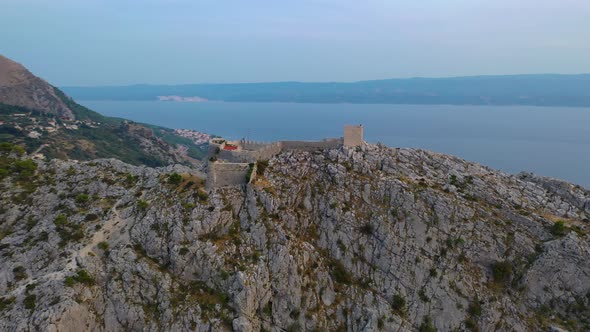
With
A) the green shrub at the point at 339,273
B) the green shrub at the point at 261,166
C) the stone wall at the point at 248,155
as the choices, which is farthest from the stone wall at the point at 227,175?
the green shrub at the point at 339,273

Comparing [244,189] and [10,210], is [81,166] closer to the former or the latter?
[10,210]

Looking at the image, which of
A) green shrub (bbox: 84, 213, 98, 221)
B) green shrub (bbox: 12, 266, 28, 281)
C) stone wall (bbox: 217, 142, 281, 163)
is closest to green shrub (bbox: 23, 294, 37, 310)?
green shrub (bbox: 12, 266, 28, 281)

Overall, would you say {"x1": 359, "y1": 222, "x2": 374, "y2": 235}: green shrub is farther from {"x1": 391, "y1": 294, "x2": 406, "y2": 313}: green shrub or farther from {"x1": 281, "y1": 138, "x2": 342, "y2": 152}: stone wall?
→ {"x1": 281, "y1": 138, "x2": 342, "y2": 152}: stone wall

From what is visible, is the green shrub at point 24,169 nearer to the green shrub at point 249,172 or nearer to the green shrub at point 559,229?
the green shrub at point 249,172

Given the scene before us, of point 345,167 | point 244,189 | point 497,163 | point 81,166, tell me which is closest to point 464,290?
point 345,167

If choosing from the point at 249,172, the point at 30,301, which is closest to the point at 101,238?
the point at 30,301

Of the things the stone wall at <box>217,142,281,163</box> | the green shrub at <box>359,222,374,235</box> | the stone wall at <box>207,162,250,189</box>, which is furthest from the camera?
the stone wall at <box>217,142,281,163</box>
